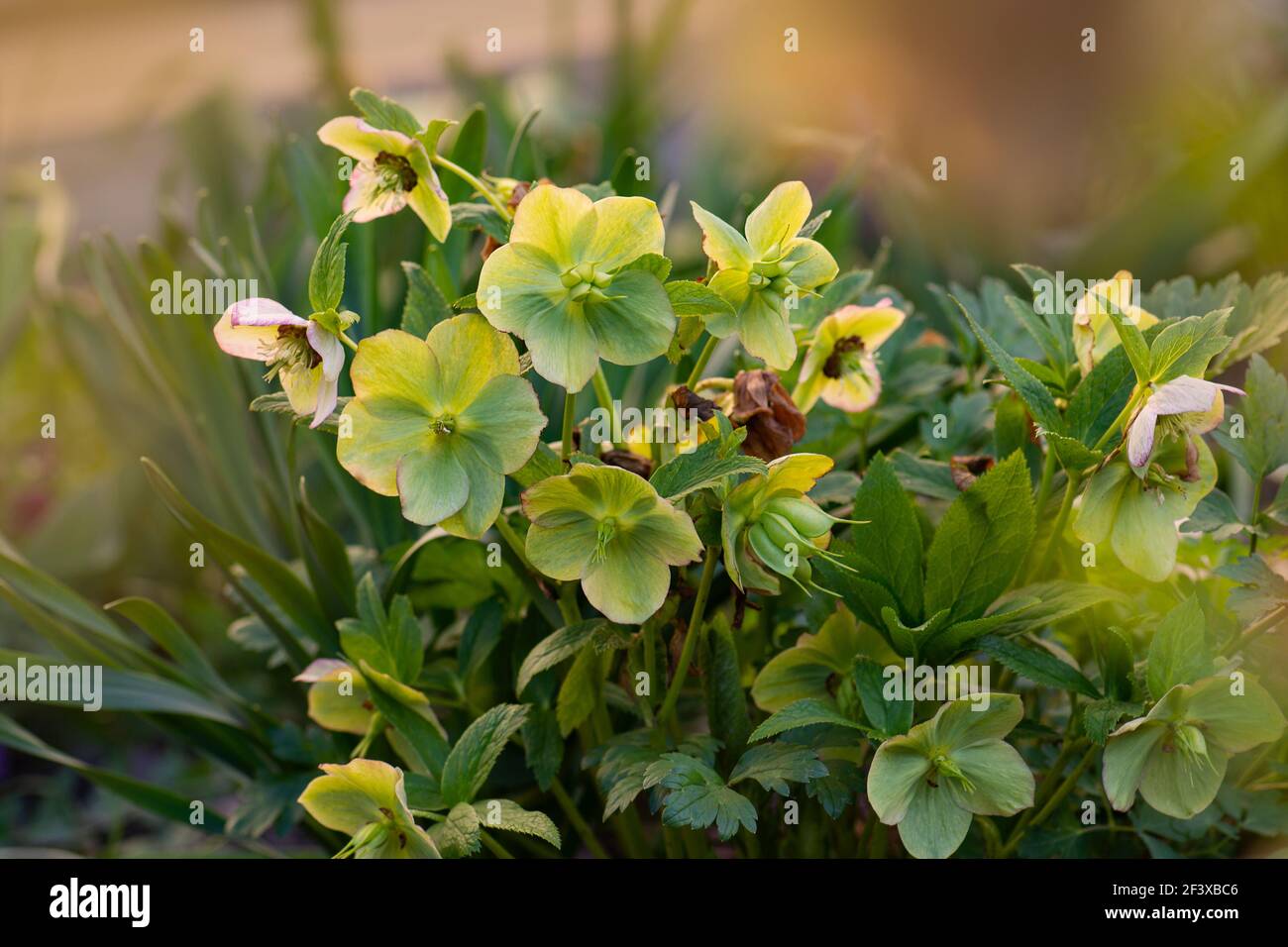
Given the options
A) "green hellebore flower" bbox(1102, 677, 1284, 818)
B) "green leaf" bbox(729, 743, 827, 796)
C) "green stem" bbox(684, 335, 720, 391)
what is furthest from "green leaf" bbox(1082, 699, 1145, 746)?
"green stem" bbox(684, 335, 720, 391)

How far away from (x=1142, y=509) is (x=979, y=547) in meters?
0.07

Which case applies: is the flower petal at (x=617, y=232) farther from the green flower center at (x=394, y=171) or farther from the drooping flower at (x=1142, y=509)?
the drooping flower at (x=1142, y=509)

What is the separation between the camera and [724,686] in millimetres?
528

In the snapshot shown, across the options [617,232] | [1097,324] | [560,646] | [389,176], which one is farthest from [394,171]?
[1097,324]

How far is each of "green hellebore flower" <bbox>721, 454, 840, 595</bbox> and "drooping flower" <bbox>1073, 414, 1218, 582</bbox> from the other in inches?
4.2

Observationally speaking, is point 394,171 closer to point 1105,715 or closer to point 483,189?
point 483,189

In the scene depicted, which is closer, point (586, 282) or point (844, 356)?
point (586, 282)

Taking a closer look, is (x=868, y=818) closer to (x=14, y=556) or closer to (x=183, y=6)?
(x=14, y=556)

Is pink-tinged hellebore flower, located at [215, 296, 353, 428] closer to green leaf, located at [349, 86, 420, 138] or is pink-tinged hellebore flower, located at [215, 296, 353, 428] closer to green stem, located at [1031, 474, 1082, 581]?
green leaf, located at [349, 86, 420, 138]

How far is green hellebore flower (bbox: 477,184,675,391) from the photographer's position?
43cm

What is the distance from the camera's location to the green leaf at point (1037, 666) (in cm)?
48

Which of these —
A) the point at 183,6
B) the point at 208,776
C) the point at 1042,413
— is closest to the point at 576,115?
the point at 208,776

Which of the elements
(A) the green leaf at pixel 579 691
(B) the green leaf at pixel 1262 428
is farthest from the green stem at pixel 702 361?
(B) the green leaf at pixel 1262 428
